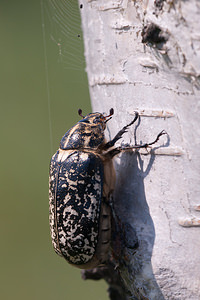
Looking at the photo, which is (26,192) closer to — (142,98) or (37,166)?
(37,166)

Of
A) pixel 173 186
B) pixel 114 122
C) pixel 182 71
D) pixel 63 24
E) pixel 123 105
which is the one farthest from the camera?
pixel 63 24

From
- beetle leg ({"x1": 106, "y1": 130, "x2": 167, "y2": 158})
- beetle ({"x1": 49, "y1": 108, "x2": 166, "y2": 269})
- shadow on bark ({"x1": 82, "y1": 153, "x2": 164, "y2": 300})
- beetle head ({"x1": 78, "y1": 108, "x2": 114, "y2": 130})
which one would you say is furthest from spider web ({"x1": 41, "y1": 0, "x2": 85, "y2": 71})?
shadow on bark ({"x1": 82, "y1": 153, "x2": 164, "y2": 300})

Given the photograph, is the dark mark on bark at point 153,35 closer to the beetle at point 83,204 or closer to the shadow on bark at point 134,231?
the shadow on bark at point 134,231

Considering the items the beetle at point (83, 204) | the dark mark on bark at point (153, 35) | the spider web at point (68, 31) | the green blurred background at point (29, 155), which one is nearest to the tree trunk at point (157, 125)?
the dark mark on bark at point (153, 35)

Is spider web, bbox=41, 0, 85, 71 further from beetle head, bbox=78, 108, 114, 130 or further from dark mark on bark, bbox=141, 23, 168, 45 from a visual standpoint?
dark mark on bark, bbox=141, 23, 168, 45

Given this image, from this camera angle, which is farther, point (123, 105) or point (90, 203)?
point (90, 203)

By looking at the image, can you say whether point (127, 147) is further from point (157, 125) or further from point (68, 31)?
point (68, 31)

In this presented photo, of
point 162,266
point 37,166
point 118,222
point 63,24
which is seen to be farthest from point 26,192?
point 162,266
